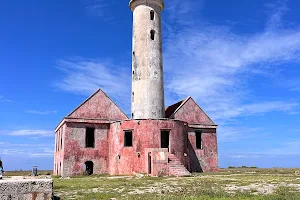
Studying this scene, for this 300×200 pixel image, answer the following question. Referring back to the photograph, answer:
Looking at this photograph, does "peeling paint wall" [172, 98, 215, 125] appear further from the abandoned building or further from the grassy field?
the grassy field

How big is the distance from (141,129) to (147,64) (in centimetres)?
714

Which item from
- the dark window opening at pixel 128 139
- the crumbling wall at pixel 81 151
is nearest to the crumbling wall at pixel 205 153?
the dark window opening at pixel 128 139

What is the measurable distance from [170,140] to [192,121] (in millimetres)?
7596

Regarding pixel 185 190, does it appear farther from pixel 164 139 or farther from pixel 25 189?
pixel 164 139

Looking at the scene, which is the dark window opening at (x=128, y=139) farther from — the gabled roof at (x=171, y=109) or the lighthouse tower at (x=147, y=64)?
the gabled roof at (x=171, y=109)

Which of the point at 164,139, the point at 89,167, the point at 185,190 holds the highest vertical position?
the point at 164,139

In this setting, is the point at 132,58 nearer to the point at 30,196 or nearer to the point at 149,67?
the point at 149,67

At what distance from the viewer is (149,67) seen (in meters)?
30.1

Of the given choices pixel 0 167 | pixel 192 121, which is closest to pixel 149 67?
pixel 192 121

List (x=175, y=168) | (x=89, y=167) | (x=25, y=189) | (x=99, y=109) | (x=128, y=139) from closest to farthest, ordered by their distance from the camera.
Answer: (x=25, y=189) < (x=175, y=168) < (x=128, y=139) < (x=99, y=109) < (x=89, y=167)

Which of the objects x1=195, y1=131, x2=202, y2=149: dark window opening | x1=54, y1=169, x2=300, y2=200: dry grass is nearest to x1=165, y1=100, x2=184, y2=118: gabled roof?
x1=195, y1=131, x2=202, y2=149: dark window opening

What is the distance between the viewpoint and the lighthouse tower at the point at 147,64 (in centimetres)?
2978

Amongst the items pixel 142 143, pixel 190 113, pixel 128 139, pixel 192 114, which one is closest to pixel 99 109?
pixel 128 139

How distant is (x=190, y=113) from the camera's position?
33344 mm
